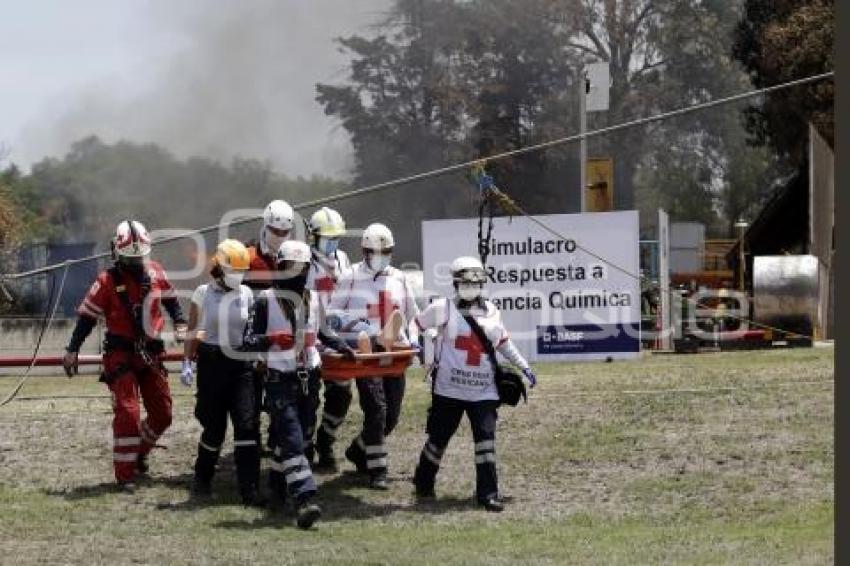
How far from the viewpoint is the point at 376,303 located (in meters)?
9.46

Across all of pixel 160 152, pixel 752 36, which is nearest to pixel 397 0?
pixel 160 152

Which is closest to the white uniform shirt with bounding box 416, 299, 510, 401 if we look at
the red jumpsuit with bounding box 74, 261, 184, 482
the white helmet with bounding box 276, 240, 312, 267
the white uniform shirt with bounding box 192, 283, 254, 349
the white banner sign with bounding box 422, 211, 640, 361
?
the white helmet with bounding box 276, 240, 312, 267

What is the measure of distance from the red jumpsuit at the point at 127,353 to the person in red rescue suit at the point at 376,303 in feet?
4.15

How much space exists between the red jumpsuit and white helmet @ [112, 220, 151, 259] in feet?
0.61

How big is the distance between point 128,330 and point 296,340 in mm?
1512

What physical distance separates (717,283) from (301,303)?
2546 cm

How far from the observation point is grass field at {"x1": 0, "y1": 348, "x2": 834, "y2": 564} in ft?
24.5

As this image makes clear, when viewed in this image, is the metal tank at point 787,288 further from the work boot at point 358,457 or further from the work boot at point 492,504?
the work boot at point 492,504

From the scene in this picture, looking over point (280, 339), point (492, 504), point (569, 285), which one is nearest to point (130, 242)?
point (280, 339)

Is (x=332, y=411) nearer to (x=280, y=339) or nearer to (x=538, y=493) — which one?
(x=280, y=339)

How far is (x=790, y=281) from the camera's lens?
51.9 feet

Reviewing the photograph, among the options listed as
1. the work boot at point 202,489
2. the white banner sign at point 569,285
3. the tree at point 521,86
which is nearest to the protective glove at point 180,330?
the work boot at point 202,489

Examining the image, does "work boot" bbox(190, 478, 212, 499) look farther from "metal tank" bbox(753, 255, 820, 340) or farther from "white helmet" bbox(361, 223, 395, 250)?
"metal tank" bbox(753, 255, 820, 340)

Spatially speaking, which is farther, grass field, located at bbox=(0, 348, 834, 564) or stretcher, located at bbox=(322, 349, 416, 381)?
stretcher, located at bbox=(322, 349, 416, 381)
